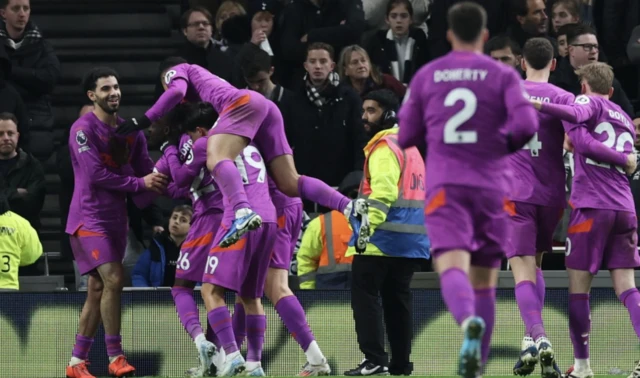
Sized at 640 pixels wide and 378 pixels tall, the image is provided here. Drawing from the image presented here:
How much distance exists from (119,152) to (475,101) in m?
4.81

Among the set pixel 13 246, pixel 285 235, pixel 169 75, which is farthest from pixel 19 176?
pixel 285 235

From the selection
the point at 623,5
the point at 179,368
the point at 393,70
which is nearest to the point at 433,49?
the point at 393,70

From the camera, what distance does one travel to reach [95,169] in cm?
1162

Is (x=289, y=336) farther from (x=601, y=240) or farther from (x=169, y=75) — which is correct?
(x=601, y=240)

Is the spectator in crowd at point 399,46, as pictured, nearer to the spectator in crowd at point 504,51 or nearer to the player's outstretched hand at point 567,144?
the spectator in crowd at point 504,51

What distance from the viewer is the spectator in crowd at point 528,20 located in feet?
47.6

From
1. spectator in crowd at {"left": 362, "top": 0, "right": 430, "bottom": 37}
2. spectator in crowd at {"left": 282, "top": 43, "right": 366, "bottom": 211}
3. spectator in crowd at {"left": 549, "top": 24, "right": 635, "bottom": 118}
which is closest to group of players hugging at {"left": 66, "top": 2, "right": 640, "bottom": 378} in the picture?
spectator in crowd at {"left": 282, "top": 43, "right": 366, "bottom": 211}

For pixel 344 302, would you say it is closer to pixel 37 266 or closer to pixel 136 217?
pixel 136 217

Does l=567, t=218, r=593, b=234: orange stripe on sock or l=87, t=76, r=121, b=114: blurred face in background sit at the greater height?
l=87, t=76, r=121, b=114: blurred face in background

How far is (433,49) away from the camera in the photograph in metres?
14.7

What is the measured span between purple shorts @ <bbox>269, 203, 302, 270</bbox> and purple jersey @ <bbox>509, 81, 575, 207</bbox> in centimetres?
206

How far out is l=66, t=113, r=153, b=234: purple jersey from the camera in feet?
38.1

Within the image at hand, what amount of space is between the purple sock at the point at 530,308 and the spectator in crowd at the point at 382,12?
A: 20.5 ft

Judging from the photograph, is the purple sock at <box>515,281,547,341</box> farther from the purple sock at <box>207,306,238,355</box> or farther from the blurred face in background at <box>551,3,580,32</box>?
the blurred face in background at <box>551,3,580,32</box>
